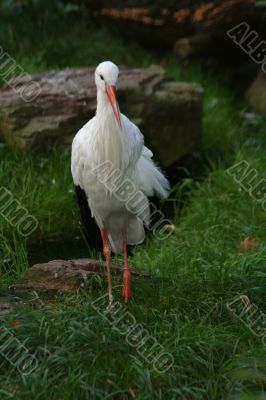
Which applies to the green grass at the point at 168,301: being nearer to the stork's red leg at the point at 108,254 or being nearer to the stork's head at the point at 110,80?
the stork's red leg at the point at 108,254

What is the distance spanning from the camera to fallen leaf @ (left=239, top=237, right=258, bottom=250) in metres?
5.71

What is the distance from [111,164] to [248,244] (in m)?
1.52

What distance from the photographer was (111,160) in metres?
4.66

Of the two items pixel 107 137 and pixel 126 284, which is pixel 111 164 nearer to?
pixel 107 137

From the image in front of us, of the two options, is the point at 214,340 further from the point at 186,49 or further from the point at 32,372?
the point at 186,49

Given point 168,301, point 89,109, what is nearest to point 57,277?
point 168,301

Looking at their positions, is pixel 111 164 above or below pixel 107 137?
below

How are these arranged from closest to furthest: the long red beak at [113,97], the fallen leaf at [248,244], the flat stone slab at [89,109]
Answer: the long red beak at [113,97] < the fallen leaf at [248,244] < the flat stone slab at [89,109]

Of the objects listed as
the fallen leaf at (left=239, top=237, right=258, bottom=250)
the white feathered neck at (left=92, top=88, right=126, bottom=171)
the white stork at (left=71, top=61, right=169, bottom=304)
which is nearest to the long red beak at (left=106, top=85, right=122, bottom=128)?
the white stork at (left=71, top=61, right=169, bottom=304)

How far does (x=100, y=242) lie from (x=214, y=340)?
1839 millimetres

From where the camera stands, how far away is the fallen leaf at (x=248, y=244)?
18.7 feet

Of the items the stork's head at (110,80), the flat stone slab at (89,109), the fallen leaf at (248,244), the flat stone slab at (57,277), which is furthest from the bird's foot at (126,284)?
the flat stone slab at (89,109)

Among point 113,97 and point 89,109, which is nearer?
point 113,97

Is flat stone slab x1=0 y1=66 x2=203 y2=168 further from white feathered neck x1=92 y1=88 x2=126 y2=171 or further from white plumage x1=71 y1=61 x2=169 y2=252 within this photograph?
white feathered neck x1=92 y1=88 x2=126 y2=171
